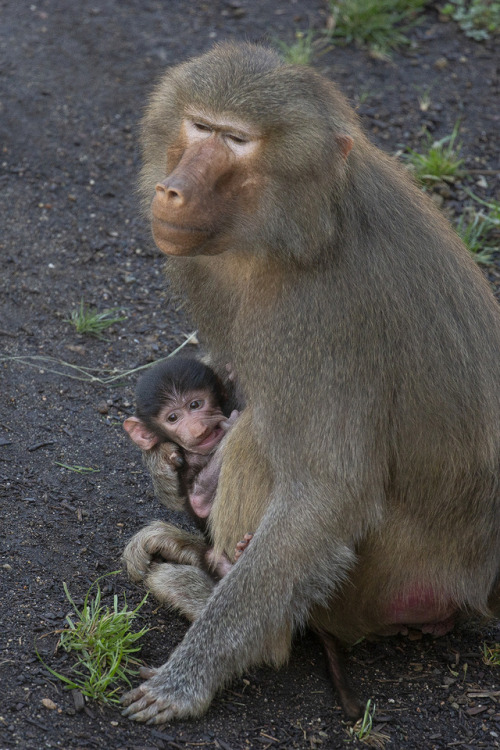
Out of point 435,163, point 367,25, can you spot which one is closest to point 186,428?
point 435,163

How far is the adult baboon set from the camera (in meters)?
3.22

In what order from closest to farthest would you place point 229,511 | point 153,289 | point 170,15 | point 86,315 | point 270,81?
point 270,81 < point 229,511 < point 86,315 < point 153,289 < point 170,15

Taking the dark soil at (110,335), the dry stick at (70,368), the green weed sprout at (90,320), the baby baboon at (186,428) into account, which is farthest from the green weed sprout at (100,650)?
the green weed sprout at (90,320)

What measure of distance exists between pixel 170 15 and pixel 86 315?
3190 millimetres

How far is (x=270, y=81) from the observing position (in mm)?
3219

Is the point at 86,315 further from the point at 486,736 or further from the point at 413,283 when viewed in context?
the point at 486,736

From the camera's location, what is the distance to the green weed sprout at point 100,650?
3.39m

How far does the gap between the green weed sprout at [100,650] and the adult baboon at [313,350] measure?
122 millimetres

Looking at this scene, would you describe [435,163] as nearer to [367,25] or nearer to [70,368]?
[367,25]

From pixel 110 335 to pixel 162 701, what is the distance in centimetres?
240

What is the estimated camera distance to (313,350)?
3340 millimetres

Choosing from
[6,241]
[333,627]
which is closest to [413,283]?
[333,627]

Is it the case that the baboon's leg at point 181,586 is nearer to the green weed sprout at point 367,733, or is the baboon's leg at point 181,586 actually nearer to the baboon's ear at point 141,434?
the baboon's ear at point 141,434

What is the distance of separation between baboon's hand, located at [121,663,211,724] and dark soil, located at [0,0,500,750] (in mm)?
45
